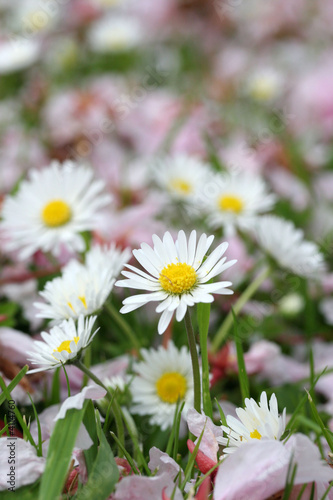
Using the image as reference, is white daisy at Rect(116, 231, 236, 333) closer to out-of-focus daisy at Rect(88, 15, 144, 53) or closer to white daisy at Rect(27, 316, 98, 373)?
white daisy at Rect(27, 316, 98, 373)

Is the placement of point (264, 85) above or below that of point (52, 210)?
above

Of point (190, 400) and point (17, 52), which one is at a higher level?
point (17, 52)

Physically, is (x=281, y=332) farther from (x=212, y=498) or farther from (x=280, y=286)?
(x=212, y=498)

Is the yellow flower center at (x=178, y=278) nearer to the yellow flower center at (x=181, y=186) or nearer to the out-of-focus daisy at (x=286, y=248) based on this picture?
the out-of-focus daisy at (x=286, y=248)

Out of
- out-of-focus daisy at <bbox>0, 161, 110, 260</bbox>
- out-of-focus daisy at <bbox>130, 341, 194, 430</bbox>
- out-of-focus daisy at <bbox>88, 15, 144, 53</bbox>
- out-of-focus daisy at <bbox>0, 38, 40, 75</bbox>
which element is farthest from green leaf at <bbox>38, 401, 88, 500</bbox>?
out-of-focus daisy at <bbox>88, 15, 144, 53</bbox>

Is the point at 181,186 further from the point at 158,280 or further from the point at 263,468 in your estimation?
the point at 263,468

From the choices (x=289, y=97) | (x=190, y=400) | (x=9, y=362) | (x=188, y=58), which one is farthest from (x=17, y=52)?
(x=190, y=400)

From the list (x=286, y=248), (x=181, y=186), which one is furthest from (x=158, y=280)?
(x=181, y=186)
